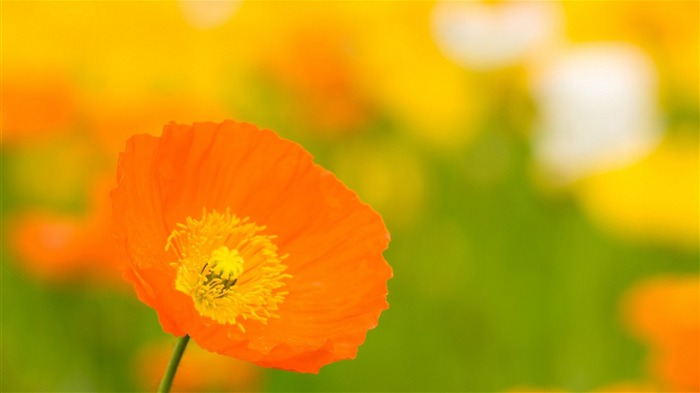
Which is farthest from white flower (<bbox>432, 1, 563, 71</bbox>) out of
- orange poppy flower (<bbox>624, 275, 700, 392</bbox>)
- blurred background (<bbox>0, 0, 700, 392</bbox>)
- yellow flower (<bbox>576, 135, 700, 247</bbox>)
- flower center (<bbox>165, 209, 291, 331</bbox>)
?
flower center (<bbox>165, 209, 291, 331</bbox>)

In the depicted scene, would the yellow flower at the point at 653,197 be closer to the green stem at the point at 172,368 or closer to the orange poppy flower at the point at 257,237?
the orange poppy flower at the point at 257,237

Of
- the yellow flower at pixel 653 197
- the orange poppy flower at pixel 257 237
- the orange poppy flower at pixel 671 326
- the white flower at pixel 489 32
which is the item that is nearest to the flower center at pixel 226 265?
the orange poppy flower at pixel 257 237

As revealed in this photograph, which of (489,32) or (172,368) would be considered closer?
(172,368)

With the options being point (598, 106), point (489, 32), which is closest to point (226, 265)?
point (598, 106)

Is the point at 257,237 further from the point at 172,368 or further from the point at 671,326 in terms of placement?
the point at 671,326

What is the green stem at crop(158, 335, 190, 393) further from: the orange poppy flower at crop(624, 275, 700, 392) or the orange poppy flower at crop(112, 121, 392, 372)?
the orange poppy flower at crop(624, 275, 700, 392)

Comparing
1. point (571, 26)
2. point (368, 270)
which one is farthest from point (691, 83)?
point (368, 270)
